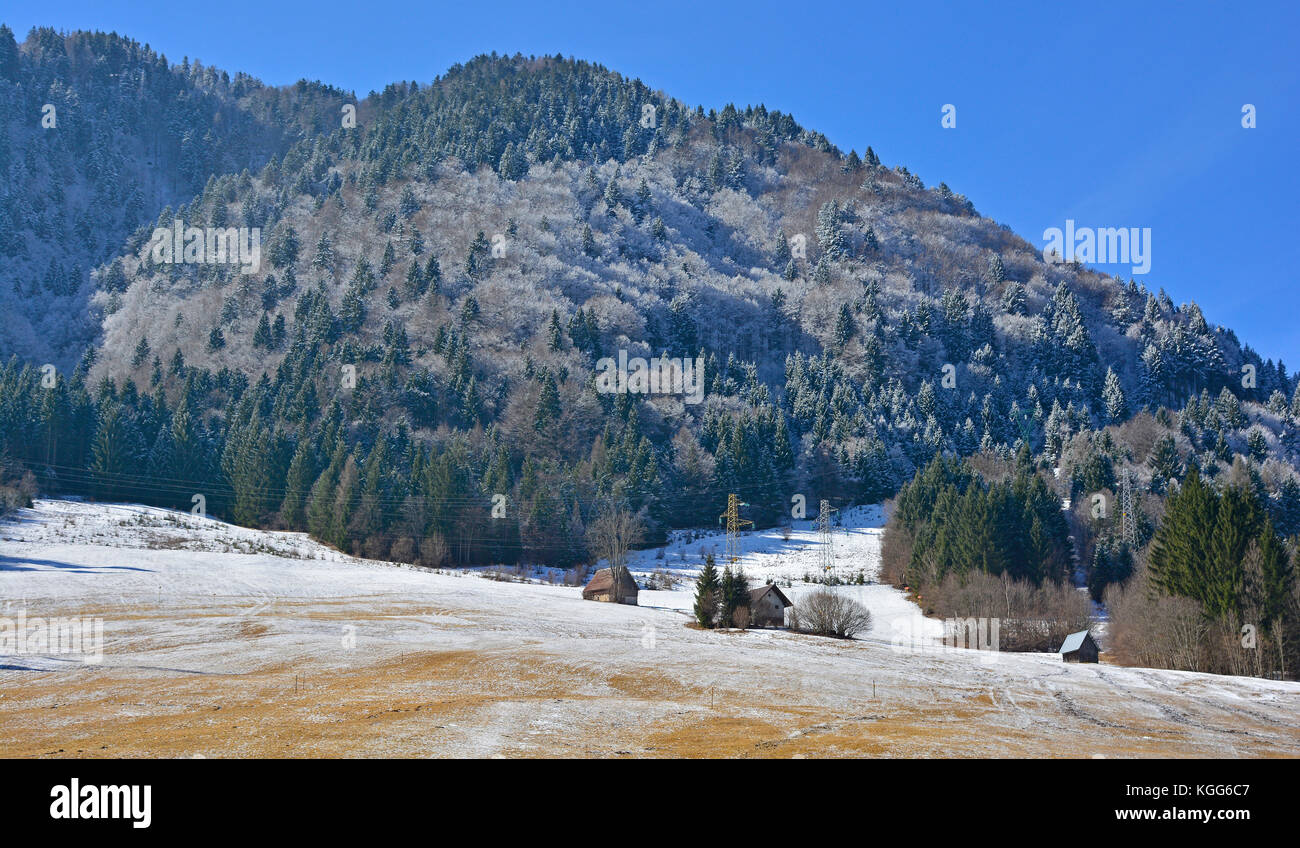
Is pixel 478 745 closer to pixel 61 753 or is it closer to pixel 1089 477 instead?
pixel 61 753

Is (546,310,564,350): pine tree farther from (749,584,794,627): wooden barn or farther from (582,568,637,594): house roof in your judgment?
(749,584,794,627): wooden barn

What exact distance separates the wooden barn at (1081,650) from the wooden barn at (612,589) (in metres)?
38.0

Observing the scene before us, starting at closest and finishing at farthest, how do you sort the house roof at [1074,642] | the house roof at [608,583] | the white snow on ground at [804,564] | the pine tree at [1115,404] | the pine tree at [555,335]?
the house roof at [1074,642]
the white snow on ground at [804,564]
the house roof at [608,583]
the pine tree at [555,335]
the pine tree at [1115,404]

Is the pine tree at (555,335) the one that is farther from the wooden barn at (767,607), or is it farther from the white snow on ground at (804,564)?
the wooden barn at (767,607)

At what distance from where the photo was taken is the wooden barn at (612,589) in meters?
83.6

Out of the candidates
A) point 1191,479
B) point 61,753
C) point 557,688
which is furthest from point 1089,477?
point 61,753

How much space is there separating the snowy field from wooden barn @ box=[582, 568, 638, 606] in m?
3.08

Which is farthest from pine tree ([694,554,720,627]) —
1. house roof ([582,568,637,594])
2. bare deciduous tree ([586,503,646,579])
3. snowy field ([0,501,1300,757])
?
bare deciduous tree ([586,503,646,579])

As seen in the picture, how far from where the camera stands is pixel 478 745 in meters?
24.0

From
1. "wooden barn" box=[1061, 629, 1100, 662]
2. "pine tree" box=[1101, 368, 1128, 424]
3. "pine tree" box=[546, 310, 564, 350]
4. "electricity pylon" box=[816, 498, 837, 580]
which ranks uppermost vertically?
"pine tree" box=[546, 310, 564, 350]

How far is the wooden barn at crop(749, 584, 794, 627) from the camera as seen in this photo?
73.2 metres

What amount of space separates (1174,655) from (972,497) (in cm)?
4021

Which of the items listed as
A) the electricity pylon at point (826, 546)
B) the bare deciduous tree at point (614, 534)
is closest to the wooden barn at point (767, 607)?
the electricity pylon at point (826, 546)

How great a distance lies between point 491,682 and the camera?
40.6 metres
